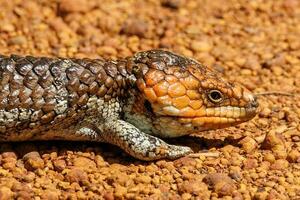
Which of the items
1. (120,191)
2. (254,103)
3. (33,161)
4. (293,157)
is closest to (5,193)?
(33,161)

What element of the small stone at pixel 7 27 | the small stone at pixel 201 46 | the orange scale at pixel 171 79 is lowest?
the orange scale at pixel 171 79

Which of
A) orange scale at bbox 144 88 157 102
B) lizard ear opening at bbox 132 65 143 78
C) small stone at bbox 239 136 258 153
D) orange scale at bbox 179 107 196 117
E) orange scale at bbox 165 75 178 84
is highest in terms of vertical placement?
lizard ear opening at bbox 132 65 143 78

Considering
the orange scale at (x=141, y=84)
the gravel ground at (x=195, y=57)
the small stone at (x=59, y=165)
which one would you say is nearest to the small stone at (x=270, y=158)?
the gravel ground at (x=195, y=57)

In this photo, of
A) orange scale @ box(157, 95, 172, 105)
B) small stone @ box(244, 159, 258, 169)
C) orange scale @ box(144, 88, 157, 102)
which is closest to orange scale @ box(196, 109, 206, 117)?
orange scale @ box(157, 95, 172, 105)

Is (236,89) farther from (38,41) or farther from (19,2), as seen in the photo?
(19,2)

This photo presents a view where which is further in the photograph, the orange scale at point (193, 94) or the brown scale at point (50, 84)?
the orange scale at point (193, 94)

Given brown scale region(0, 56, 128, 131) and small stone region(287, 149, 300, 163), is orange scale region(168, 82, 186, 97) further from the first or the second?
small stone region(287, 149, 300, 163)

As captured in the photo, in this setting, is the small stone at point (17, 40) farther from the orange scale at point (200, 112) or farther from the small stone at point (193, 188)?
the small stone at point (193, 188)
